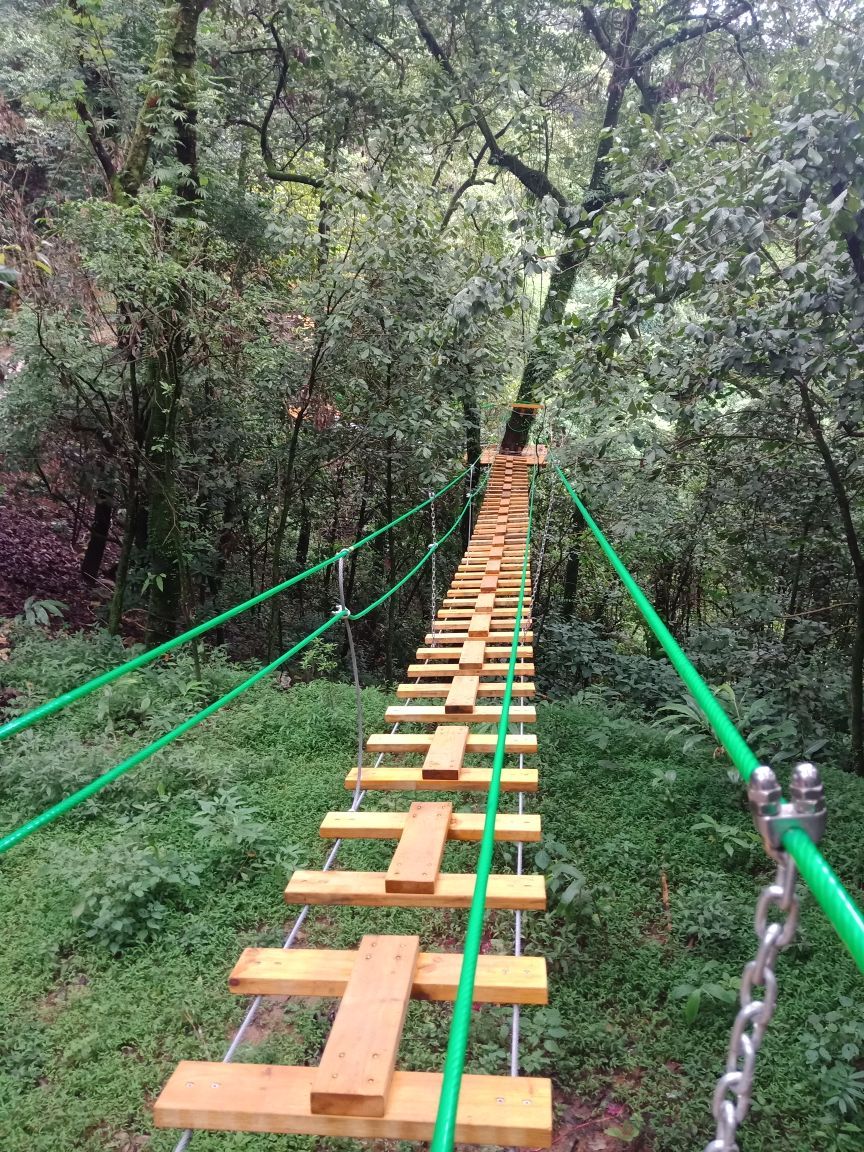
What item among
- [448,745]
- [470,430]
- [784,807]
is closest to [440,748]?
[448,745]

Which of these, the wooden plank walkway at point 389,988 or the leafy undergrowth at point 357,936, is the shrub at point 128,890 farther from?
the wooden plank walkway at point 389,988

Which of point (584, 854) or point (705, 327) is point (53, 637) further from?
point (705, 327)

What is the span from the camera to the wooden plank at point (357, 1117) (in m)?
0.94

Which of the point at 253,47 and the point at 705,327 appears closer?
the point at 705,327

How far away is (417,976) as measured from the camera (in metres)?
1.27

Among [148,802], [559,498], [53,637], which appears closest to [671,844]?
[148,802]

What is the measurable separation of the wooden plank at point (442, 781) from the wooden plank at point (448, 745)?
0.03 metres

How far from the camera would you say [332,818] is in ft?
5.73

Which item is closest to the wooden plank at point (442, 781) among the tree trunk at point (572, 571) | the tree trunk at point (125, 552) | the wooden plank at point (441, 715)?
the wooden plank at point (441, 715)

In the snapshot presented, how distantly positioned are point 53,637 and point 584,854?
3760 millimetres

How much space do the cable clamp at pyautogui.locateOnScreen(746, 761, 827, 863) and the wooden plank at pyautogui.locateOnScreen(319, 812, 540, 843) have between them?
1179 millimetres

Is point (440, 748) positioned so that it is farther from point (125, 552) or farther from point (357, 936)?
point (125, 552)

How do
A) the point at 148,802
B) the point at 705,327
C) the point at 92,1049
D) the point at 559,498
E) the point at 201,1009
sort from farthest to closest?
the point at 559,498 < the point at 148,802 < the point at 705,327 < the point at 201,1009 < the point at 92,1049

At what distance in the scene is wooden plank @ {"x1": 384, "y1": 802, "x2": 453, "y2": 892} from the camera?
1.48m
